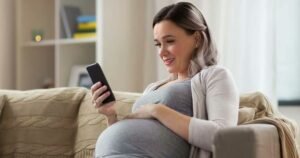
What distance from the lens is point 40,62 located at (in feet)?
11.3

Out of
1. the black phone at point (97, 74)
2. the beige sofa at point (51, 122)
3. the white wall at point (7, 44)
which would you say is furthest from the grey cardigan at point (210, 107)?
the white wall at point (7, 44)

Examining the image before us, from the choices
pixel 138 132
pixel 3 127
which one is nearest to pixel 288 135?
pixel 138 132

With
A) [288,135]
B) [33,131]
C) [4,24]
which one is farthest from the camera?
[4,24]

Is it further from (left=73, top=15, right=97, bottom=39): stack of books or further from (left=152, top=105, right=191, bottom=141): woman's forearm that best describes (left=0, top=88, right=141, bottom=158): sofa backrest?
(left=73, top=15, right=97, bottom=39): stack of books

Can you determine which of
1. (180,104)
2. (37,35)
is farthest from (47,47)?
(180,104)

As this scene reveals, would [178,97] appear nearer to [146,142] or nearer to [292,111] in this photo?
[146,142]

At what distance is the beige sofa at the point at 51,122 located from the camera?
2.16 metres

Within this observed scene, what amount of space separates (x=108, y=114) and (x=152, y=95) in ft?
0.62

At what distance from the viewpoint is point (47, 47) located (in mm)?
3414

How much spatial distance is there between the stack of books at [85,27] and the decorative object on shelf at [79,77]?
20 centimetres

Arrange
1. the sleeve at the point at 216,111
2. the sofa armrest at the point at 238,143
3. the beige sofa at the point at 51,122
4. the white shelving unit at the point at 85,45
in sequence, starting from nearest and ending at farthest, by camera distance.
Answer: the sofa armrest at the point at 238,143, the sleeve at the point at 216,111, the beige sofa at the point at 51,122, the white shelving unit at the point at 85,45

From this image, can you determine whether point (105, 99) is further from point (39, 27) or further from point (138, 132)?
point (39, 27)

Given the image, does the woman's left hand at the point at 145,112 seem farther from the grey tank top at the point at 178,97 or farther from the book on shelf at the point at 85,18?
the book on shelf at the point at 85,18

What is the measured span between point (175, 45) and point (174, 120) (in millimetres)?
309
